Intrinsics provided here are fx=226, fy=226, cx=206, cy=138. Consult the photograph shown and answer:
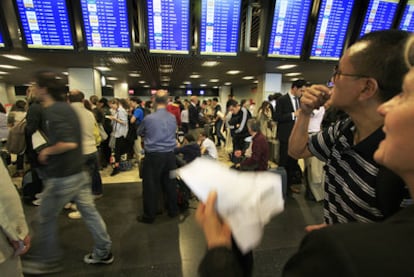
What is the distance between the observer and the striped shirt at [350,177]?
0.81 metres

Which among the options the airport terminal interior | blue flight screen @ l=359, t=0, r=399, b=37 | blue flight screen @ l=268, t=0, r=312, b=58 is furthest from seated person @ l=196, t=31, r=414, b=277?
blue flight screen @ l=359, t=0, r=399, b=37

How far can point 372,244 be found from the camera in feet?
1.22

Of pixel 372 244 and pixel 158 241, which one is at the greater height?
pixel 372 244

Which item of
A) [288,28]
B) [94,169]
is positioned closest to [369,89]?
[288,28]

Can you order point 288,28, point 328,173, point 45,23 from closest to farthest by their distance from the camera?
point 328,173 < point 45,23 < point 288,28

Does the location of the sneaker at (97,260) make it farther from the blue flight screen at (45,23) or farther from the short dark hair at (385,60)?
the blue flight screen at (45,23)

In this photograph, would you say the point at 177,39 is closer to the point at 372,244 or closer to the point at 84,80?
the point at 372,244

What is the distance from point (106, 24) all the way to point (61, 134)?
6.50 ft

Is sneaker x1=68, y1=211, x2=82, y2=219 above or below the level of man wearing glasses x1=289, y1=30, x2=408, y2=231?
below

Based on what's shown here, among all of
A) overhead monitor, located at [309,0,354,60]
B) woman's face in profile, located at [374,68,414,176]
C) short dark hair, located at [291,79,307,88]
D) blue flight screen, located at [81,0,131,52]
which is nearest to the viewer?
woman's face in profile, located at [374,68,414,176]

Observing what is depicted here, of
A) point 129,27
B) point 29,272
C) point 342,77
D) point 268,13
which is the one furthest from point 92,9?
point 342,77

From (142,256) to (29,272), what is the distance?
0.96 m

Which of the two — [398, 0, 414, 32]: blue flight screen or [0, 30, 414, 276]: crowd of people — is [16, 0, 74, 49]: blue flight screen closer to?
[0, 30, 414, 276]: crowd of people

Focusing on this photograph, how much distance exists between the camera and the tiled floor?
208cm
